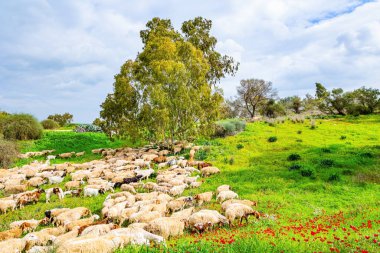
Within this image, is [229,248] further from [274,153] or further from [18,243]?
[274,153]

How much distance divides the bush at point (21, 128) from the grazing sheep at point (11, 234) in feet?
97.4

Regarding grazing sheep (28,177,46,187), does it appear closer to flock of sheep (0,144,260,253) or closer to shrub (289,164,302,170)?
flock of sheep (0,144,260,253)

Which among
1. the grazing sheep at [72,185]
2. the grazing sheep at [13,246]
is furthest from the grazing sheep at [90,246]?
the grazing sheep at [72,185]

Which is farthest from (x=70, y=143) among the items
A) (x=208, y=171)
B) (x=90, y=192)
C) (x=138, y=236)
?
(x=138, y=236)

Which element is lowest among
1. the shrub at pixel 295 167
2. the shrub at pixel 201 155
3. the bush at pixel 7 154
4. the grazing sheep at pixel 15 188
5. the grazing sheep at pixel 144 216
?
the shrub at pixel 295 167

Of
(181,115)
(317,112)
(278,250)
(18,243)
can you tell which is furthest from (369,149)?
(317,112)

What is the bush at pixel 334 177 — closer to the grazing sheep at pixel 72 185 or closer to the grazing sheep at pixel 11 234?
the grazing sheep at pixel 72 185

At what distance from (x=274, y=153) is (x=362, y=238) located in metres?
17.3

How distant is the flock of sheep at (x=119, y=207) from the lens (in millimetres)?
8766

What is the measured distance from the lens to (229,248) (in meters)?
6.93

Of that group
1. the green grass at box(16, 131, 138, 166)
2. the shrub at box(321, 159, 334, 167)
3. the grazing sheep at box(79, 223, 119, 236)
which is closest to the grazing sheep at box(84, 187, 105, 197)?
the grazing sheep at box(79, 223, 119, 236)

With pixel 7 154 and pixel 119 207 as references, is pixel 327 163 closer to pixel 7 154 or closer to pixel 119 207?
pixel 119 207

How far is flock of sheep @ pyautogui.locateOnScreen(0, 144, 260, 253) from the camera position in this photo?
28.8ft

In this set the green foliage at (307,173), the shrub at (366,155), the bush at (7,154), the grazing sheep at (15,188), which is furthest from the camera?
the bush at (7,154)
